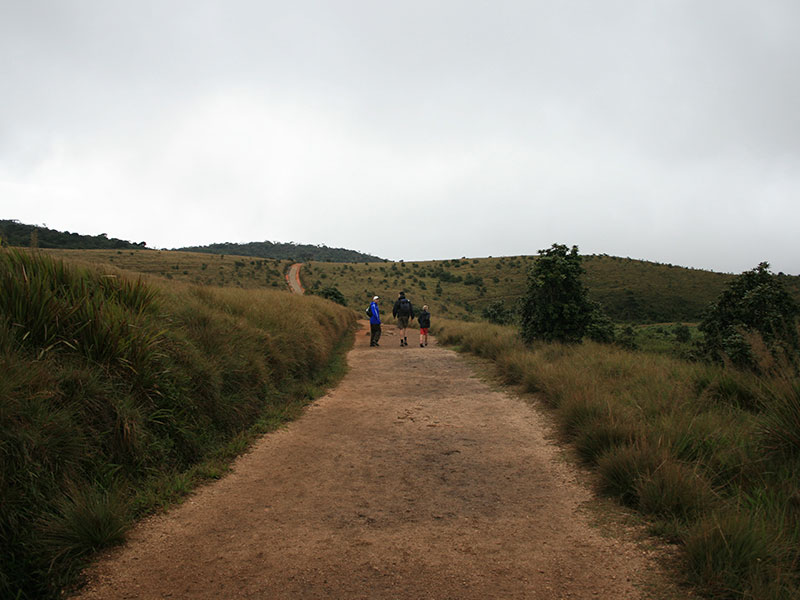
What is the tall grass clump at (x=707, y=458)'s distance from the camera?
2605 mm

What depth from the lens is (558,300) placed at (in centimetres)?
1220

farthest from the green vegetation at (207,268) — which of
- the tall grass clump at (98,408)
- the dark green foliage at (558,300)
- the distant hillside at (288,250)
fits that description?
the distant hillside at (288,250)

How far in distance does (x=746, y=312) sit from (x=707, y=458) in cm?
563

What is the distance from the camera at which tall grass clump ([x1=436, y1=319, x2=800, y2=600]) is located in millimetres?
2605

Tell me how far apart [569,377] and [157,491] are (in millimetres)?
6011

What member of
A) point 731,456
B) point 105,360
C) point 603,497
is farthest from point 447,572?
point 105,360

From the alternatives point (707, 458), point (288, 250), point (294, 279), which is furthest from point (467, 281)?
point (288, 250)

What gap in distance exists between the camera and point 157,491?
385cm

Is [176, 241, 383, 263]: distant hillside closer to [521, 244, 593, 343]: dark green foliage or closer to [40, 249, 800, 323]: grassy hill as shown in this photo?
[40, 249, 800, 323]: grassy hill

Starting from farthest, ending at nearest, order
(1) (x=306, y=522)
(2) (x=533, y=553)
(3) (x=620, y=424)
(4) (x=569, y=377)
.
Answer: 1. (4) (x=569, y=377)
2. (3) (x=620, y=424)
3. (1) (x=306, y=522)
4. (2) (x=533, y=553)

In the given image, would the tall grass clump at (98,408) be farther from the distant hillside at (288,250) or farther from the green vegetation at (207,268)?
the distant hillside at (288,250)

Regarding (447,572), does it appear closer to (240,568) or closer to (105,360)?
(240,568)

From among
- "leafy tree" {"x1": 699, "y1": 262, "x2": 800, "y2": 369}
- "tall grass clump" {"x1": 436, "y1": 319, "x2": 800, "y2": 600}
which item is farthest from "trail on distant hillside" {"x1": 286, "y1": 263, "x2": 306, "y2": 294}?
"tall grass clump" {"x1": 436, "y1": 319, "x2": 800, "y2": 600}

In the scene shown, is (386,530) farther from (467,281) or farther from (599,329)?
(467,281)
